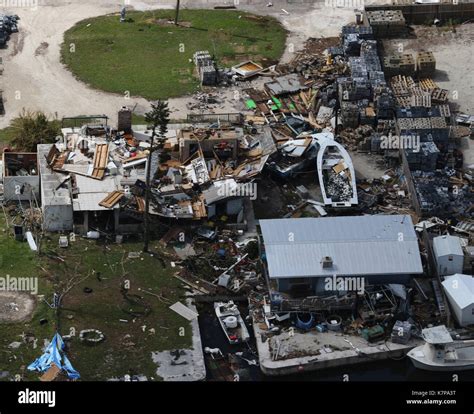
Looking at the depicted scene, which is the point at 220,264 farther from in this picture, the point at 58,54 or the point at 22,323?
the point at 58,54

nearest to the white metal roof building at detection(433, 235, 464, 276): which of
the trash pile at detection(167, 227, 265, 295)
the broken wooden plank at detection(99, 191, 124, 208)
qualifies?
the trash pile at detection(167, 227, 265, 295)

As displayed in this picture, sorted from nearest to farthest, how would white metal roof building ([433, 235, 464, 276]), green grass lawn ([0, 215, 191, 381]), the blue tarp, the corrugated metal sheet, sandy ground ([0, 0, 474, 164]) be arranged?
the blue tarp
green grass lawn ([0, 215, 191, 381])
the corrugated metal sheet
white metal roof building ([433, 235, 464, 276])
sandy ground ([0, 0, 474, 164])

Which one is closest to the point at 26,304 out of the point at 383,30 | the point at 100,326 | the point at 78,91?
the point at 100,326

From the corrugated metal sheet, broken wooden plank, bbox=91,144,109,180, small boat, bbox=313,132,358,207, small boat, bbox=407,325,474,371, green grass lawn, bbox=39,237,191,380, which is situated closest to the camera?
green grass lawn, bbox=39,237,191,380

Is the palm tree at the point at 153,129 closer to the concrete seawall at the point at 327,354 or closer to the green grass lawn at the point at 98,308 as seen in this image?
the green grass lawn at the point at 98,308
